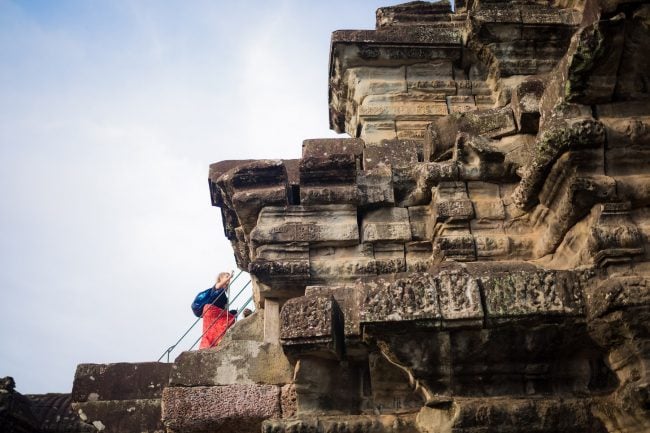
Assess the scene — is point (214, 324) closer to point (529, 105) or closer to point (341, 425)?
point (341, 425)

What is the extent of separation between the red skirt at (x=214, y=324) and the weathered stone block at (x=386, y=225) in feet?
7.58

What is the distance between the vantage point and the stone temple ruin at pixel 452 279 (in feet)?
12.4

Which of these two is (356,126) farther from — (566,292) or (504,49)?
(566,292)

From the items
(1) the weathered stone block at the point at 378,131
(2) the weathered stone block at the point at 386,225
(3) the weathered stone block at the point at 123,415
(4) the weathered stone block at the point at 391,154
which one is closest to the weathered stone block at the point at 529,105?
(4) the weathered stone block at the point at 391,154

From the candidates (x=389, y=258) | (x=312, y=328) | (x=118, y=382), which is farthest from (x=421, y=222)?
(x=118, y=382)

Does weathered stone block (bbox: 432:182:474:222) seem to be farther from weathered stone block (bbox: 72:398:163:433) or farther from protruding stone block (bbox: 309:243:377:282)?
weathered stone block (bbox: 72:398:163:433)

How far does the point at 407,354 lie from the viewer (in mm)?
3857

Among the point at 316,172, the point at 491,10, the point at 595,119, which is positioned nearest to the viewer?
the point at 595,119

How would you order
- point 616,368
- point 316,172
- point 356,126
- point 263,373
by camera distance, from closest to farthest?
1. point 616,368
2. point 263,373
3. point 316,172
4. point 356,126

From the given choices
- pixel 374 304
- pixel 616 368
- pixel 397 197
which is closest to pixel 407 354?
pixel 374 304

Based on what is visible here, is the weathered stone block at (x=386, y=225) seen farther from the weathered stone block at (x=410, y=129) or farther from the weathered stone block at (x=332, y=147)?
the weathered stone block at (x=410, y=129)

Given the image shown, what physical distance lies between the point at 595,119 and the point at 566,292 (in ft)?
3.71

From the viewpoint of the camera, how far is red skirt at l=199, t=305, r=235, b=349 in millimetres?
6820

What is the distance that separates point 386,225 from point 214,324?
2.72 meters
